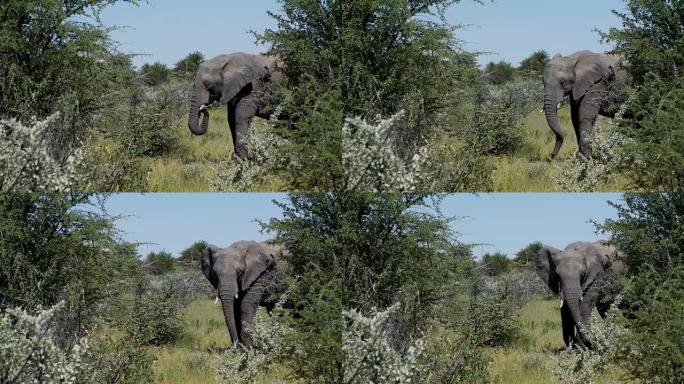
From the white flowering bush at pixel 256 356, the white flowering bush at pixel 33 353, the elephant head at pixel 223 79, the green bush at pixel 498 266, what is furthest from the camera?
the green bush at pixel 498 266

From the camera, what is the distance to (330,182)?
14500mm

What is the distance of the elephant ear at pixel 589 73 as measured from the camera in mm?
19969

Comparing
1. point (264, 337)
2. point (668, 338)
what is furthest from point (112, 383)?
point (668, 338)

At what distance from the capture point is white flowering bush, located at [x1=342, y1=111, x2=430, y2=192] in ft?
45.1

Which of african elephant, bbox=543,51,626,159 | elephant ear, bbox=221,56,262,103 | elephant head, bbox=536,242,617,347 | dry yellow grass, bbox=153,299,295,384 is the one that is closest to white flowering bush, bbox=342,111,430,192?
dry yellow grass, bbox=153,299,295,384

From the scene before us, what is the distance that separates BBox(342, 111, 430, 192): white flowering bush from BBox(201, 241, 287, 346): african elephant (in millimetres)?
3794

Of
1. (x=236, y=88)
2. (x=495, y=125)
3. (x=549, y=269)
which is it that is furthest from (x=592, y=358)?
(x=236, y=88)

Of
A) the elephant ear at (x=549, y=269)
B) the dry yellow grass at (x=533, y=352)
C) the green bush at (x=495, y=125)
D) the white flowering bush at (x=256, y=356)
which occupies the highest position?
the green bush at (x=495, y=125)

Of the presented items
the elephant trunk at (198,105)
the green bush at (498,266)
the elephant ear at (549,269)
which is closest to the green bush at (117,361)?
the elephant trunk at (198,105)

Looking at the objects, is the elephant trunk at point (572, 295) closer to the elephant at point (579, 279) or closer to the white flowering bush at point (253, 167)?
the elephant at point (579, 279)

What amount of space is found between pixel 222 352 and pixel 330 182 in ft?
14.4

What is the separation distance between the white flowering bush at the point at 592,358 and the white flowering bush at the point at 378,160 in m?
4.20

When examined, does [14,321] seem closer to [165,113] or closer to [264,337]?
[264,337]

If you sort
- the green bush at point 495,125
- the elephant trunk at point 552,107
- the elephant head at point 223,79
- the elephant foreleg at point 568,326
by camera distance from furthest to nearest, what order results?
1. the elephant head at point 223,79
2. the elephant trunk at point 552,107
3. the elephant foreleg at point 568,326
4. the green bush at point 495,125
